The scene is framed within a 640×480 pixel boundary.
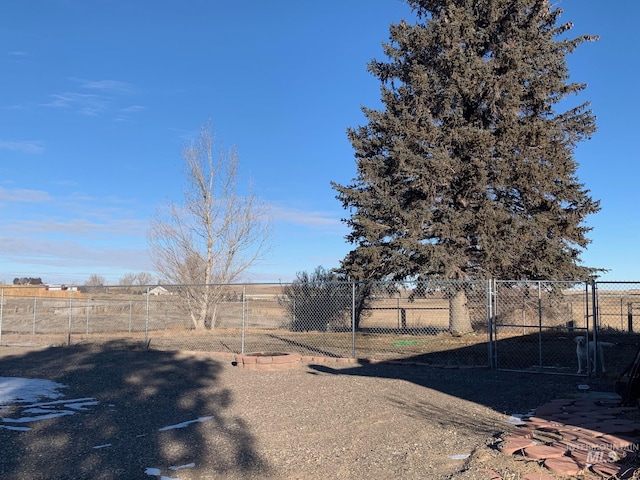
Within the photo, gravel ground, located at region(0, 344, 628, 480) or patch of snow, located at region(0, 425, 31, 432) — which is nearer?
gravel ground, located at region(0, 344, 628, 480)

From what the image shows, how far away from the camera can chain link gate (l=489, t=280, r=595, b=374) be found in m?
12.3

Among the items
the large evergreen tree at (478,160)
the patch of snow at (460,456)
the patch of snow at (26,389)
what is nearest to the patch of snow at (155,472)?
the patch of snow at (460,456)

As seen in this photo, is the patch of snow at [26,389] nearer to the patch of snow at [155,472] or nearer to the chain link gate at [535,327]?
the patch of snow at [155,472]

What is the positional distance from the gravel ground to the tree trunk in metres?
7.89

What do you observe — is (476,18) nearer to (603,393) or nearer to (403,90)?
(403,90)

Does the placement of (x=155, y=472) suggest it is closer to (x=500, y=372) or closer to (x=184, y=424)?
(x=184, y=424)

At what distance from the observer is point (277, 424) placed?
7.11 metres

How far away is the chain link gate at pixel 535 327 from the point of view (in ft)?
40.4

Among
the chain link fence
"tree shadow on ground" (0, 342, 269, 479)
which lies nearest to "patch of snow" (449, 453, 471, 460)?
"tree shadow on ground" (0, 342, 269, 479)

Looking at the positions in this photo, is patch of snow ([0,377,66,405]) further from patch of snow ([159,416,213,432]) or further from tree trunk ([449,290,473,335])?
tree trunk ([449,290,473,335])

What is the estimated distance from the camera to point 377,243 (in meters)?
20.9

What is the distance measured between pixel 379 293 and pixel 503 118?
7807 millimetres

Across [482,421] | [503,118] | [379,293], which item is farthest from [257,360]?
[503,118]

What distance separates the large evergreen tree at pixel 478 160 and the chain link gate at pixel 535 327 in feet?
2.78
